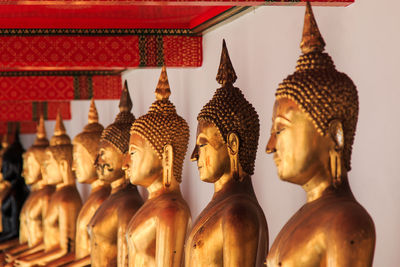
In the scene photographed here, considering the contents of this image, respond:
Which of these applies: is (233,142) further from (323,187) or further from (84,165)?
(84,165)

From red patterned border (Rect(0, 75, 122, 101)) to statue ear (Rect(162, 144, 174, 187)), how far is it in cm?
243

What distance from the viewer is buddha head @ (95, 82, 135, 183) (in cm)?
449

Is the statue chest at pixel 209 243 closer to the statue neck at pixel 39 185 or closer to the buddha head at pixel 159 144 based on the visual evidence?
the buddha head at pixel 159 144

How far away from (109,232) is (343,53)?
2059mm

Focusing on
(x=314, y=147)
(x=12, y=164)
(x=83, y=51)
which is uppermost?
(x=83, y=51)

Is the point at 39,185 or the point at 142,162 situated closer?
the point at 142,162

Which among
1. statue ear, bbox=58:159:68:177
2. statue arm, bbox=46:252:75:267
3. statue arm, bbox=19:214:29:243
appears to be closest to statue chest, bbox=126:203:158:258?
statue arm, bbox=46:252:75:267

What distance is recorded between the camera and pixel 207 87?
4262 mm

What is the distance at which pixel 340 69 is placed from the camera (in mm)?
2877

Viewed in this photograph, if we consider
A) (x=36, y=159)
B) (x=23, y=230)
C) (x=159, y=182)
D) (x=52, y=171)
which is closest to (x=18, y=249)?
(x=23, y=230)

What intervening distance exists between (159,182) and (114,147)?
2.41ft

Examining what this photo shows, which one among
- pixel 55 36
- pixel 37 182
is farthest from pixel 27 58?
pixel 37 182

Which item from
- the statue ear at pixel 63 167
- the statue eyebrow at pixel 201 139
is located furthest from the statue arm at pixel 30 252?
the statue eyebrow at pixel 201 139

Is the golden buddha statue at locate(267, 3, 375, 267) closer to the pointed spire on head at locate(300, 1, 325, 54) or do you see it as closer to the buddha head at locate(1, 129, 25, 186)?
the pointed spire on head at locate(300, 1, 325, 54)
